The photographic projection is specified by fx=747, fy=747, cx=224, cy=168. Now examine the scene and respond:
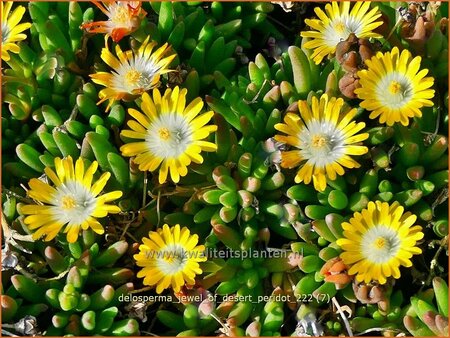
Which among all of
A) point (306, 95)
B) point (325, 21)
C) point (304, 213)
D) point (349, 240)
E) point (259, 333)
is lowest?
point (259, 333)

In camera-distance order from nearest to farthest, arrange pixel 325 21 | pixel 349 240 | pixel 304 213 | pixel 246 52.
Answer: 1. pixel 349 240
2. pixel 304 213
3. pixel 325 21
4. pixel 246 52

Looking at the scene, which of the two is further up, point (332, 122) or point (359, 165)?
point (332, 122)

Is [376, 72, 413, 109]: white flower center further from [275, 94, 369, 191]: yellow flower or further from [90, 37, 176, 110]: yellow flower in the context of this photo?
[90, 37, 176, 110]: yellow flower

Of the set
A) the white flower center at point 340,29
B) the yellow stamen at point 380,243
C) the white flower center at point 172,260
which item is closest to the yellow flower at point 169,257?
the white flower center at point 172,260

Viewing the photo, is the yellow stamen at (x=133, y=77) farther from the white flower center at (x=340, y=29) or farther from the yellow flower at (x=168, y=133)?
the white flower center at (x=340, y=29)

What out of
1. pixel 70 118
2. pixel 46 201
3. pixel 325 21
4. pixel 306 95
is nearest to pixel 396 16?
pixel 325 21

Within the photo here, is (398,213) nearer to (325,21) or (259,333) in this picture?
(259,333)

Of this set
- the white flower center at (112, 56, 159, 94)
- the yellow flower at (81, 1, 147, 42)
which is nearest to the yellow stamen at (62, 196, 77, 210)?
the white flower center at (112, 56, 159, 94)
